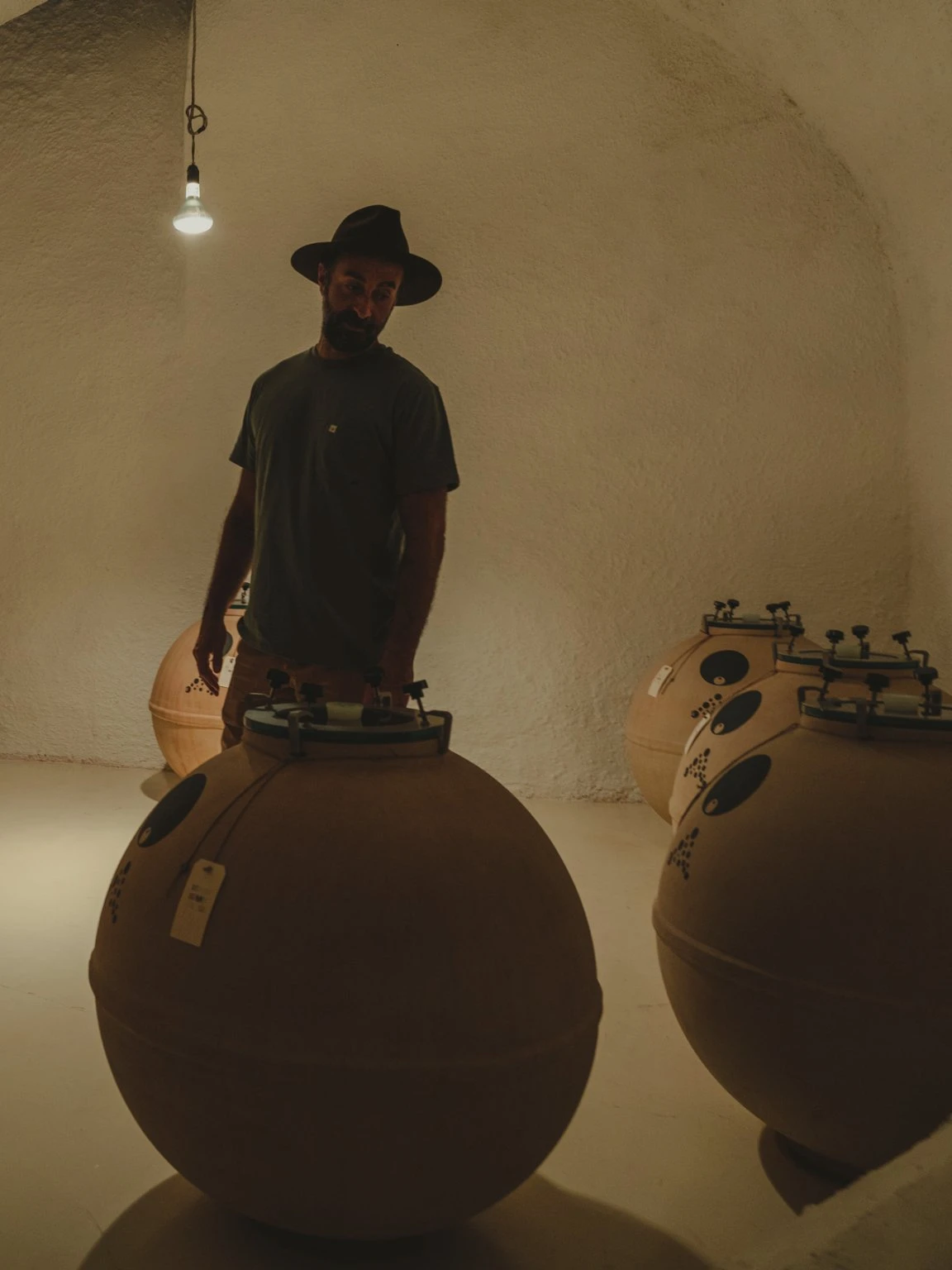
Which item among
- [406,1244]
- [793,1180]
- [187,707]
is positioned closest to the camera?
[406,1244]

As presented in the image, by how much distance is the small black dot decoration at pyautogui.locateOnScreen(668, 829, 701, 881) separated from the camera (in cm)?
236

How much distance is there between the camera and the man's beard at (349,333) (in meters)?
2.93

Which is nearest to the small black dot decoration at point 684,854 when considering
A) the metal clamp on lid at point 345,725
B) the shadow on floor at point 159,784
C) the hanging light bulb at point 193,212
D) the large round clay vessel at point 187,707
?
the metal clamp on lid at point 345,725

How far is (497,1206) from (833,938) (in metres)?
0.85

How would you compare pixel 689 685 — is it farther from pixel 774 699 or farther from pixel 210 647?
pixel 210 647

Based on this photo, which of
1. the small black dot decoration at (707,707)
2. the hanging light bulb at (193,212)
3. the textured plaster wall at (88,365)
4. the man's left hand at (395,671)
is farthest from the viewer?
the textured plaster wall at (88,365)

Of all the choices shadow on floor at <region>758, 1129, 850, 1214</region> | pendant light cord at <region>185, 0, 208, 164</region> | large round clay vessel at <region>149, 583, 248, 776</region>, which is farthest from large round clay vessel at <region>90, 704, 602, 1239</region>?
pendant light cord at <region>185, 0, 208, 164</region>

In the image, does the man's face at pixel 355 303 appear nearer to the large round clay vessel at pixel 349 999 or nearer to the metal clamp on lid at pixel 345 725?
the metal clamp on lid at pixel 345 725

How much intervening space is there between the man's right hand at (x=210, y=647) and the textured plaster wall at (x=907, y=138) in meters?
2.99

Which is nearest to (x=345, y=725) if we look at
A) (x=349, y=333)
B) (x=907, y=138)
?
(x=349, y=333)

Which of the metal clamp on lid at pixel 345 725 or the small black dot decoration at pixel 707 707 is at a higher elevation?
the metal clamp on lid at pixel 345 725

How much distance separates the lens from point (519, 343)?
573 cm

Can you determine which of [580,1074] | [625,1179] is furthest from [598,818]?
[580,1074]

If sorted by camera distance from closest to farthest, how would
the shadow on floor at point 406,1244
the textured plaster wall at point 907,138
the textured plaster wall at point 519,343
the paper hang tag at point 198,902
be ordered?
the paper hang tag at point 198,902 < the shadow on floor at point 406,1244 < the textured plaster wall at point 907,138 < the textured plaster wall at point 519,343
